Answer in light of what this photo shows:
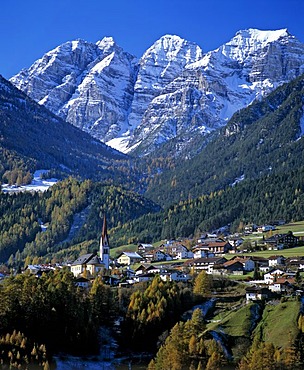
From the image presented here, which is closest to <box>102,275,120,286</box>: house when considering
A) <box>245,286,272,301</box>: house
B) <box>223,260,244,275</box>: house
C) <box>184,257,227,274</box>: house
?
<box>184,257,227,274</box>: house

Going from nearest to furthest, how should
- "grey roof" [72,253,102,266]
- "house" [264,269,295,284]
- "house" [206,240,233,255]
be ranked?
1. "house" [264,269,295,284]
2. "grey roof" [72,253,102,266]
3. "house" [206,240,233,255]

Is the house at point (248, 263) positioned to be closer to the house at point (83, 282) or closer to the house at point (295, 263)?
the house at point (295, 263)

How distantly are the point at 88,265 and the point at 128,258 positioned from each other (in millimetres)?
20560

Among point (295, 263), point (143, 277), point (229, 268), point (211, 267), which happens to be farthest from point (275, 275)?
point (143, 277)

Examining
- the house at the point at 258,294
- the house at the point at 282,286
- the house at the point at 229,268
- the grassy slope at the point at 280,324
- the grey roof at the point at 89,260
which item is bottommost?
the grassy slope at the point at 280,324

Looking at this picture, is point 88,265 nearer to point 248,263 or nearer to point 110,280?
point 110,280

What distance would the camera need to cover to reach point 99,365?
10850cm

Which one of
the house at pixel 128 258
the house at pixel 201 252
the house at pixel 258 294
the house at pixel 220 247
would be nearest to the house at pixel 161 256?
the house at pixel 128 258

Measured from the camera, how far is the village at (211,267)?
138m

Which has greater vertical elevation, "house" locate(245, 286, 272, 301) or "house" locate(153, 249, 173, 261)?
"house" locate(153, 249, 173, 261)

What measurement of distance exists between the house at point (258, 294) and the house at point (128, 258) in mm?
64937

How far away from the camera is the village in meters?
138

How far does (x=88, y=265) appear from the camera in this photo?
6895 inches

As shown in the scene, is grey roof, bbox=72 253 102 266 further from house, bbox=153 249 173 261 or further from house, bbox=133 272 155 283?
house, bbox=133 272 155 283
